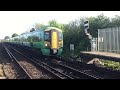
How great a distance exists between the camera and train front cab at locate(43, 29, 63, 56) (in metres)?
23.5

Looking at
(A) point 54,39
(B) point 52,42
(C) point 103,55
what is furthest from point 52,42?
(C) point 103,55

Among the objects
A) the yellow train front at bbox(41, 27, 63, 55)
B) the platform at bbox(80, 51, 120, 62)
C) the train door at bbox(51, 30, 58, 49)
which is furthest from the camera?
the train door at bbox(51, 30, 58, 49)

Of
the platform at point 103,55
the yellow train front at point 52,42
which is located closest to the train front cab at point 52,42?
the yellow train front at point 52,42

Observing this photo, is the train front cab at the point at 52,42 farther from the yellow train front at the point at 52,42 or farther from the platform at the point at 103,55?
the platform at the point at 103,55

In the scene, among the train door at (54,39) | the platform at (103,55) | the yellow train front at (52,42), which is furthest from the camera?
the train door at (54,39)

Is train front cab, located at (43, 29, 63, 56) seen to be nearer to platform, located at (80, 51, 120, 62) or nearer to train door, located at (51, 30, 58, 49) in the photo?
train door, located at (51, 30, 58, 49)

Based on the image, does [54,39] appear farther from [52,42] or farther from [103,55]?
[103,55]

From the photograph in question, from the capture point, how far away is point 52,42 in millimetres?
23875

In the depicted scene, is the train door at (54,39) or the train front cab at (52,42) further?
the train door at (54,39)

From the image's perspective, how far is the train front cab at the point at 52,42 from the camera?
23.5 m

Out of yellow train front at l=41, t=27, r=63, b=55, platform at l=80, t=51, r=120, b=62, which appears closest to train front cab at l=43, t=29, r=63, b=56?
yellow train front at l=41, t=27, r=63, b=55
